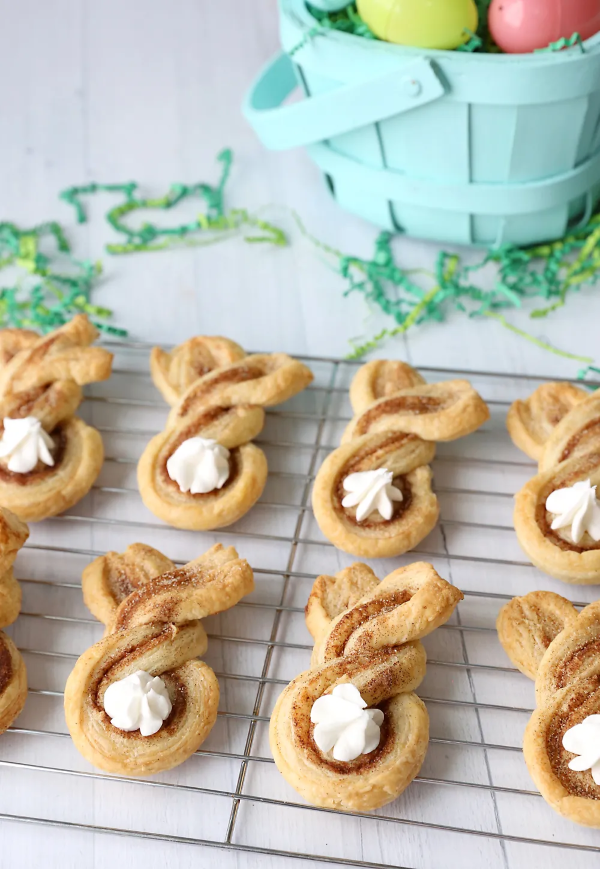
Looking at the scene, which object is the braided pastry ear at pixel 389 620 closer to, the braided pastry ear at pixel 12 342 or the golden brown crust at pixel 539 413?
the golden brown crust at pixel 539 413

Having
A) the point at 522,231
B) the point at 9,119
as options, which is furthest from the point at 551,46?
the point at 9,119

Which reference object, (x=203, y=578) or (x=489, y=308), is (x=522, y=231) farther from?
(x=203, y=578)

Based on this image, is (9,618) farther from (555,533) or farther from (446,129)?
(446,129)

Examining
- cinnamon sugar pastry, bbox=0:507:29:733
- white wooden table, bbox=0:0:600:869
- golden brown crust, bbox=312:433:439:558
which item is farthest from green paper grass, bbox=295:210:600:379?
cinnamon sugar pastry, bbox=0:507:29:733

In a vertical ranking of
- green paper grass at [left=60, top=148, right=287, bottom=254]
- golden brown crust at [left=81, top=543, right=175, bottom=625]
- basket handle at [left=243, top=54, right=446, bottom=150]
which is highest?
basket handle at [left=243, top=54, right=446, bottom=150]

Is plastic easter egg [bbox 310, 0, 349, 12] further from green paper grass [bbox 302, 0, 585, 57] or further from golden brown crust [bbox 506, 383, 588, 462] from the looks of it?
golden brown crust [bbox 506, 383, 588, 462]

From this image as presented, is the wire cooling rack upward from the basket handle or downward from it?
downward

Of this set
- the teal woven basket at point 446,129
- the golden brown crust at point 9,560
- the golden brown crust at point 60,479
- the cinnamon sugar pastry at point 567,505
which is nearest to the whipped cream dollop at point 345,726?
the cinnamon sugar pastry at point 567,505

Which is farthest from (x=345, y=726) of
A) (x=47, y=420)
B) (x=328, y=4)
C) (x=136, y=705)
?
(x=328, y=4)
